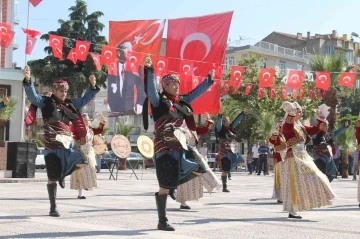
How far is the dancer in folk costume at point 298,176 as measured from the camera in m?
8.91

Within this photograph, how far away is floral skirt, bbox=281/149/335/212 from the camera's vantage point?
8898mm

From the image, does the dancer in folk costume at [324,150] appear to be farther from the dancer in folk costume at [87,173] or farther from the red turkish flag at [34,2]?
the red turkish flag at [34,2]

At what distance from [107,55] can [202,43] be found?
600cm

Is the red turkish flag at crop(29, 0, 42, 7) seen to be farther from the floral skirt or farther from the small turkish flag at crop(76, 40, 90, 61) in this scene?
the floral skirt

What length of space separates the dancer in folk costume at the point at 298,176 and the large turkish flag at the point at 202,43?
57.9ft

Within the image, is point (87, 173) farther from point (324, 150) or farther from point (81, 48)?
point (81, 48)

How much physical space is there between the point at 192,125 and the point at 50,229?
2.23 m

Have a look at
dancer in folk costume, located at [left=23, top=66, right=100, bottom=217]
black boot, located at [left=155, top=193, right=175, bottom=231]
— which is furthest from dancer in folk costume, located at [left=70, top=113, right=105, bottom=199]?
black boot, located at [left=155, top=193, right=175, bottom=231]

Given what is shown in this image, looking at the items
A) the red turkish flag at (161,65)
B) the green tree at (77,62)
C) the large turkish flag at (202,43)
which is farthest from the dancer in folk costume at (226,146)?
the green tree at (77,62)

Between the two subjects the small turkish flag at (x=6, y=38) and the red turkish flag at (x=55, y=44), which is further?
the red turkish flag at (x=55, y=44)

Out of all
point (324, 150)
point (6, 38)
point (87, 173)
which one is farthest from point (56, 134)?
point (6, 38)

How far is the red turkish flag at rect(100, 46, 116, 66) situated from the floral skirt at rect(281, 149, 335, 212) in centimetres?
1503

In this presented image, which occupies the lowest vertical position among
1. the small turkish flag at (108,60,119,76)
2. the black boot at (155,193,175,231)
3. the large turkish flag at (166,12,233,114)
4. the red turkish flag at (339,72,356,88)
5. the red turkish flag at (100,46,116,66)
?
the black boot at (155,193,175,231)

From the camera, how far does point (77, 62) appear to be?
4912 cm
